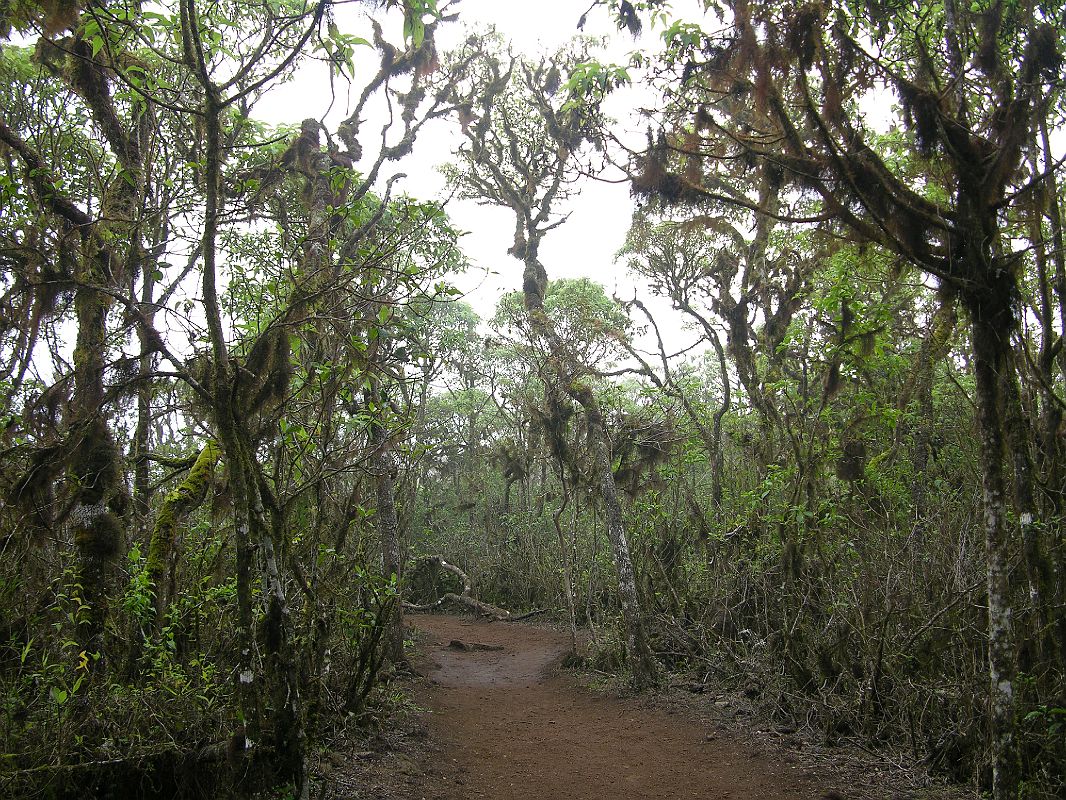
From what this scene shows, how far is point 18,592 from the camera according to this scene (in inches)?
192

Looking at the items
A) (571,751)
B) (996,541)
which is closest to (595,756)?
(571,751)

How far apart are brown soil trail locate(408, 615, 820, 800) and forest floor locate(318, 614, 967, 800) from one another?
18 millimetres

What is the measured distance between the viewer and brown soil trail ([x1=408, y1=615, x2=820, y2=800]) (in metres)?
6.06

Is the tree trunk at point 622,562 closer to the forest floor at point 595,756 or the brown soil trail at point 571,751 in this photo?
the forest floor at point 595,756

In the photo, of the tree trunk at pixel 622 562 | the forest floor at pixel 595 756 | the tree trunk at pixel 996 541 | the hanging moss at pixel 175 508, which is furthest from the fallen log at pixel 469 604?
the tree trunk at pixel 996 541

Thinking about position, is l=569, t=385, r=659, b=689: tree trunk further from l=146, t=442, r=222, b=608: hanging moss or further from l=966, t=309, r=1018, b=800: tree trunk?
l=146, t=442, r=222, b=608: hanging moss

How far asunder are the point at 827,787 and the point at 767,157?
16.6 feet

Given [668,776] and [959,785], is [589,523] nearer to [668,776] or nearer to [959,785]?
[668,776]

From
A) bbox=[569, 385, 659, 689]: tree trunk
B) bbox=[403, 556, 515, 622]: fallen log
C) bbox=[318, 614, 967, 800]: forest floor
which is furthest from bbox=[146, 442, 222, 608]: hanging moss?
bbox=[403, 556, 515, 622]: fallen log

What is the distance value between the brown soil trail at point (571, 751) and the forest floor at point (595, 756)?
0.02 metres

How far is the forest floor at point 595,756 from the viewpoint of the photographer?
563 cm

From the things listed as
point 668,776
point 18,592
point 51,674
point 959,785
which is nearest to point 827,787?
point 959,785

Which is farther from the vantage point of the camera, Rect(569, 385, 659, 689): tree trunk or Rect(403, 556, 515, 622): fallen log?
Rect(403, 556, 515, 622): fallen log

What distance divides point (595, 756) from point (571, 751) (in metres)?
0.35
